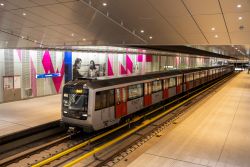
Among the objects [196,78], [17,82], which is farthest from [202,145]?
[196,78]

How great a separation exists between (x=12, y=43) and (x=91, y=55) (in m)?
10.9

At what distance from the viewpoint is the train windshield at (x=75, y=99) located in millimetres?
10016

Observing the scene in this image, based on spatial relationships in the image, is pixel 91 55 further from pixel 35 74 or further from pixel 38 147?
pixel 38 147

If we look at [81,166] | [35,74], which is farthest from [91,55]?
[81,166]

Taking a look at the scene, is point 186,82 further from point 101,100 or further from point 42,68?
Answer: point 101,100

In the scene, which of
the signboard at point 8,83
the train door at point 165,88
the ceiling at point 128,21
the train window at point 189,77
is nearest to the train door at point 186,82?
the train window at point 189,77

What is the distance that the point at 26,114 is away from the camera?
568 inches

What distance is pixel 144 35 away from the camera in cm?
1198

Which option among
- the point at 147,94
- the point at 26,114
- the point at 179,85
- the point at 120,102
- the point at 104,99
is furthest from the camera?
the point at 179,85

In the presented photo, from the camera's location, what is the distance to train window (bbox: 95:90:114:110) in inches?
396

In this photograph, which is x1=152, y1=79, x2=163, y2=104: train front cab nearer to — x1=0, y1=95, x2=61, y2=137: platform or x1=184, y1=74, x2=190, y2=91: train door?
x1=0, y1=95, x2=61, y2=137: platform

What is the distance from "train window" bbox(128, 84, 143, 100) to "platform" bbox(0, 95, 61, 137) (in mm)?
4054

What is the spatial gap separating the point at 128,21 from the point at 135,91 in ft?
12.9

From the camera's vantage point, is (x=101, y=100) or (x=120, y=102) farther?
(x=120, y=102)
